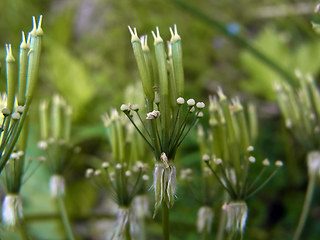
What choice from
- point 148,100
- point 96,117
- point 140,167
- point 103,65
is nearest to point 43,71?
point 103,65

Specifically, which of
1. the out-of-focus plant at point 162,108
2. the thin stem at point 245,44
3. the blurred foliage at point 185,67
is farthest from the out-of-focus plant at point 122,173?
the thin stem at point 245,44

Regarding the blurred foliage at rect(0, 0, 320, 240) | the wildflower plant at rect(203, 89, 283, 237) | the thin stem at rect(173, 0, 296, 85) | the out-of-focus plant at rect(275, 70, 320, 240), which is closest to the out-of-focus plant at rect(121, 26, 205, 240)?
the wildflower plant at rect(203, 89, 283, 237)

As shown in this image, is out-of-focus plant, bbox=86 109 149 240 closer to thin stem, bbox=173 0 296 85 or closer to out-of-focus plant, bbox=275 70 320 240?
out-of-focus plant, bbox=275 70 320 240

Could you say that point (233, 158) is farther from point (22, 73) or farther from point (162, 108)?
point (22, 73)

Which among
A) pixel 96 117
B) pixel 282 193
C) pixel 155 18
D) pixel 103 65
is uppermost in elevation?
pixel 155 18

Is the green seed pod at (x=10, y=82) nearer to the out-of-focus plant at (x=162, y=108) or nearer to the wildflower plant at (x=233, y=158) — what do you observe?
the out-of-focus plant at (x=162, y=108)

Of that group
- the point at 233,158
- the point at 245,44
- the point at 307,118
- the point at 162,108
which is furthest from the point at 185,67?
the point at 162,108

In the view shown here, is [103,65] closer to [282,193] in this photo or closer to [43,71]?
[43,71]
